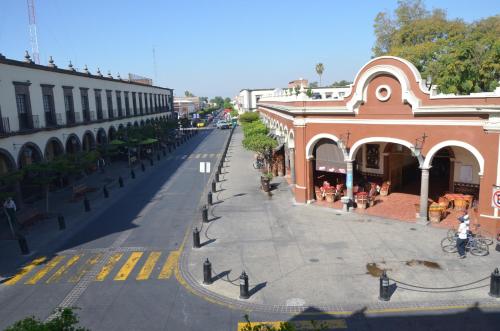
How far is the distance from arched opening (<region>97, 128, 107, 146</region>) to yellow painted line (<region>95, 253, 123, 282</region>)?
24543 millimetres

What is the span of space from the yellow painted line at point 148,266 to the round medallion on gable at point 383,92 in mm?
12708

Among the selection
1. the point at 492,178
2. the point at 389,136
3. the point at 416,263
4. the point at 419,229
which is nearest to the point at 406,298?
the point at 416,263

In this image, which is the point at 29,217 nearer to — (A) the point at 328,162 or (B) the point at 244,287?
(B) the point at 244,287

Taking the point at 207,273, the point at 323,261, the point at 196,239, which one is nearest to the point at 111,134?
the point at 196,239

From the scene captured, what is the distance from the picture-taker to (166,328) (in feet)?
35.4

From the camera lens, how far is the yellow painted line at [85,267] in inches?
560

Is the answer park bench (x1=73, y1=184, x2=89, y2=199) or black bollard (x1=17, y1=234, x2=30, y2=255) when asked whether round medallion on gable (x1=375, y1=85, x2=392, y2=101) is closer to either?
black bollard (x1=17, y1=234, x2=30, y2=255)

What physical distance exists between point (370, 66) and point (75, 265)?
52.5 feet

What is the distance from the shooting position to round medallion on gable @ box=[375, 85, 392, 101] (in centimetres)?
1847

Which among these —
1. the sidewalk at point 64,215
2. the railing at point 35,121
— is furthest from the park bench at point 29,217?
the railing at point 35,121

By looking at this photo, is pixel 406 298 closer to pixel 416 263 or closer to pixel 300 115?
pixel 416 263

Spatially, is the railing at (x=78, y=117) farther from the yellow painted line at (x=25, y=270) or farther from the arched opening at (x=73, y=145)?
the yellow painted line at (x=25, y=270)

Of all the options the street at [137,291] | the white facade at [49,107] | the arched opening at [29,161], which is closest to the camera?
the street at [137,291]

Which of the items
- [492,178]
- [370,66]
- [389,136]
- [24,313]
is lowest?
[24,313]
